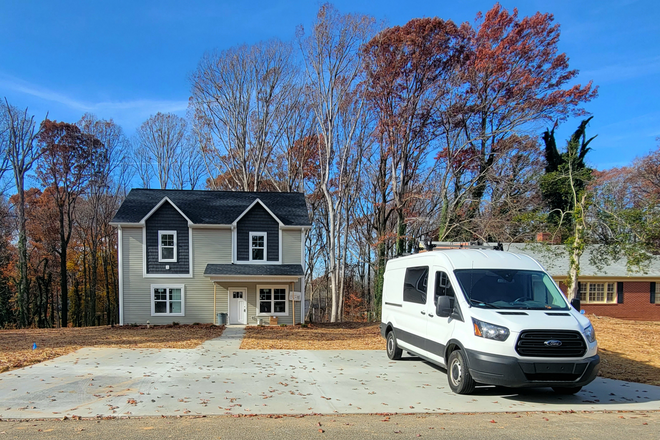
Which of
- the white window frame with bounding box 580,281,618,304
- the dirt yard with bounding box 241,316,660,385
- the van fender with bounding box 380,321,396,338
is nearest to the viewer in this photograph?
the dirt yard with bounding box 241,316,660,385

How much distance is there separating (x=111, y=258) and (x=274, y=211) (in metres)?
21.2

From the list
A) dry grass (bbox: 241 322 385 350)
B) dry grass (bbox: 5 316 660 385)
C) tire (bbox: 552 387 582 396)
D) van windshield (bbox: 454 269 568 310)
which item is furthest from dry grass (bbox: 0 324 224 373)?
tire (bbox: 552 387 582 396)

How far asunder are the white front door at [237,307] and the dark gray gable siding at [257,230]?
182 centimetres

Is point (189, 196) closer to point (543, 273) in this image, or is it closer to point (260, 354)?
point (260, 354)

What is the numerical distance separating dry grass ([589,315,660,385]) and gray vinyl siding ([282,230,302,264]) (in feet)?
44.2

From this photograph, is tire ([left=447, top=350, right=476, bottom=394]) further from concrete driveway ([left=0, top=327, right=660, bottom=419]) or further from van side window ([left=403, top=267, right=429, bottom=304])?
van side window ([left=403, top=267, right=429, bottom=304])

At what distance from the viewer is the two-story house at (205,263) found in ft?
73.9

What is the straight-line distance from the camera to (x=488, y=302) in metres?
7.61

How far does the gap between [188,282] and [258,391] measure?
53.3ft

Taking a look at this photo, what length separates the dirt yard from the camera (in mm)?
10000

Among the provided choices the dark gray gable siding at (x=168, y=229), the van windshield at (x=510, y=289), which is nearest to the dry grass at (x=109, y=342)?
the dark gray gable siding at (x=168, y=229)

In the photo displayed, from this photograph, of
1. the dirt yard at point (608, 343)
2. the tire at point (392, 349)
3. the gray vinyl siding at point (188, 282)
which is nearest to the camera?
the dirt yard at point (608, 343)

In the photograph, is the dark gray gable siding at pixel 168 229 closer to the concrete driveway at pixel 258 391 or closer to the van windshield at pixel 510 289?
the concrete driveway at pixel 258 391

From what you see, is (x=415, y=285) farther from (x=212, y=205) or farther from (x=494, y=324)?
(x=212, y=205)
